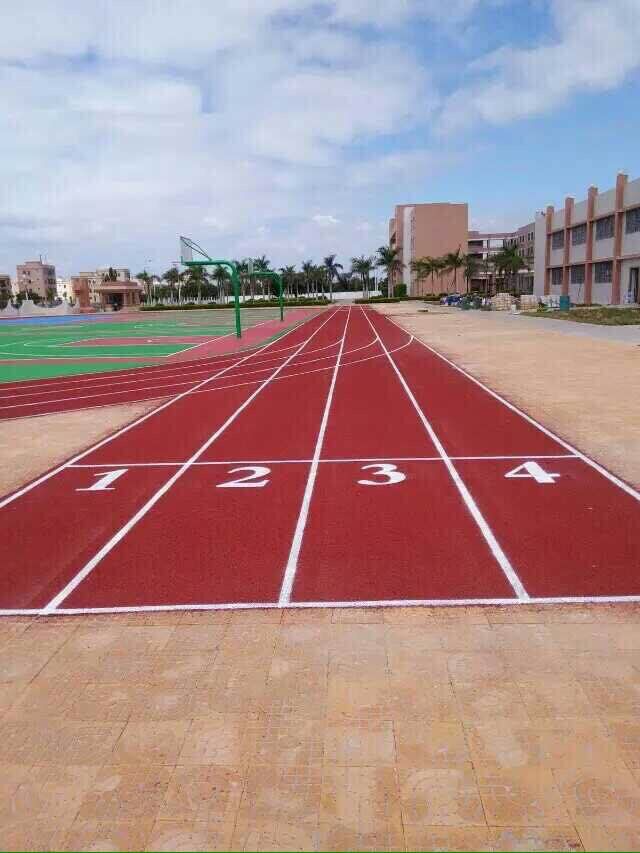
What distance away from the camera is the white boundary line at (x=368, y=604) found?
6.23 m

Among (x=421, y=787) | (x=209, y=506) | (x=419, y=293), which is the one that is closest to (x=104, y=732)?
(x=421, y=787)

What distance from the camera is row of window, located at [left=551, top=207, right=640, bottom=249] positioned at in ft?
173

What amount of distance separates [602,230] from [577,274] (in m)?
6.48

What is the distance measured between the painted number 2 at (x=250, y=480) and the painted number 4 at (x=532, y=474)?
3.53 meters

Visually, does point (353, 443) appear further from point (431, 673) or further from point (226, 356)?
A: point (226, 356)

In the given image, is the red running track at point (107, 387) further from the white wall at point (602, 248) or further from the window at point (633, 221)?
the white wall at point (602, 248)

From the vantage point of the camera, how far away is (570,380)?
64.9ft

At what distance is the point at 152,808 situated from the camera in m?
3.83

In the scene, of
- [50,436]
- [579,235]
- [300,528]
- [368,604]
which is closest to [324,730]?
[368,604]

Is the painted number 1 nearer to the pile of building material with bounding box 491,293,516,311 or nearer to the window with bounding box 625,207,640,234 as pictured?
the window with bounding box 625,207,640,234

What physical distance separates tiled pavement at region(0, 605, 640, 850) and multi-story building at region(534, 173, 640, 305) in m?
53.0

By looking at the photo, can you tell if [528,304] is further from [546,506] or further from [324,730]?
[324,730]

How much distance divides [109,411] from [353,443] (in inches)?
282

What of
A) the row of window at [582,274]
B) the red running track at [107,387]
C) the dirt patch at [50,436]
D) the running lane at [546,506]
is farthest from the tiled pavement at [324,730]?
the row of window at [582,274]
